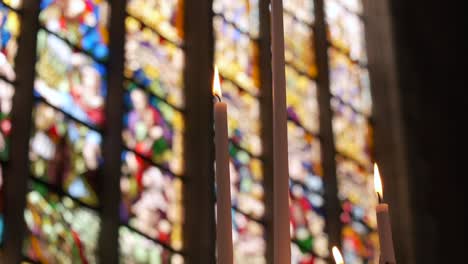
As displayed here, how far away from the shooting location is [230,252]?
1551 mm

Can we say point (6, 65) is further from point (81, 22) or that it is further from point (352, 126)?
point (352, 126)

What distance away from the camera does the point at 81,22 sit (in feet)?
14.9

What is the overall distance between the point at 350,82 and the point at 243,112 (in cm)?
88

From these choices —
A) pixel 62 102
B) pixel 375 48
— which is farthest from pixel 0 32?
pixel 375 48

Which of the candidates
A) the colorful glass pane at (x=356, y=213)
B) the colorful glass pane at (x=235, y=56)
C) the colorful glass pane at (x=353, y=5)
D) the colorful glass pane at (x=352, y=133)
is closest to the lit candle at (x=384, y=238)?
the colorful glass pane at (x=235, y=56)

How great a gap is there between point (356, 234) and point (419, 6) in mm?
1366

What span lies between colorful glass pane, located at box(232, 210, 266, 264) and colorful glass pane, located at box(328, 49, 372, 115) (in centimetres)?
104

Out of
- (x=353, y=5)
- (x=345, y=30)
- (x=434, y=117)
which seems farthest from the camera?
(x=353, y=5)

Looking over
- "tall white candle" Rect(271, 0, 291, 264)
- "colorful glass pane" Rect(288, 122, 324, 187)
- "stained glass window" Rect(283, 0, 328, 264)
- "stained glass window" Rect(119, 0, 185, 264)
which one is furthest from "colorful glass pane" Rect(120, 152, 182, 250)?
"tall white candle" Rect(271, 0, 291, 264)

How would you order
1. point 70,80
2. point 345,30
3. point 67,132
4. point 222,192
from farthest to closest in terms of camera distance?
1. point 345,30
2. point 70,80
3. point 67,132
4. point 222,192

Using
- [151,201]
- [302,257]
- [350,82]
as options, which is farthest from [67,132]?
[350,82]

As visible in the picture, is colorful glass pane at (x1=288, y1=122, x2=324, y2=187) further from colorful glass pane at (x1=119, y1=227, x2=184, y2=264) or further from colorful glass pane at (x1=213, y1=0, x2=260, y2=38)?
colorful glass pane at (x1=119, y1=227, x2=184, y2=264)

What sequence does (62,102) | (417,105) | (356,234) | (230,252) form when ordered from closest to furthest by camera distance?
(230,252)
(62,102)
(356,234)
(417,105)

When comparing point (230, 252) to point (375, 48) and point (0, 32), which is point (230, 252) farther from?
point (375, 48)
